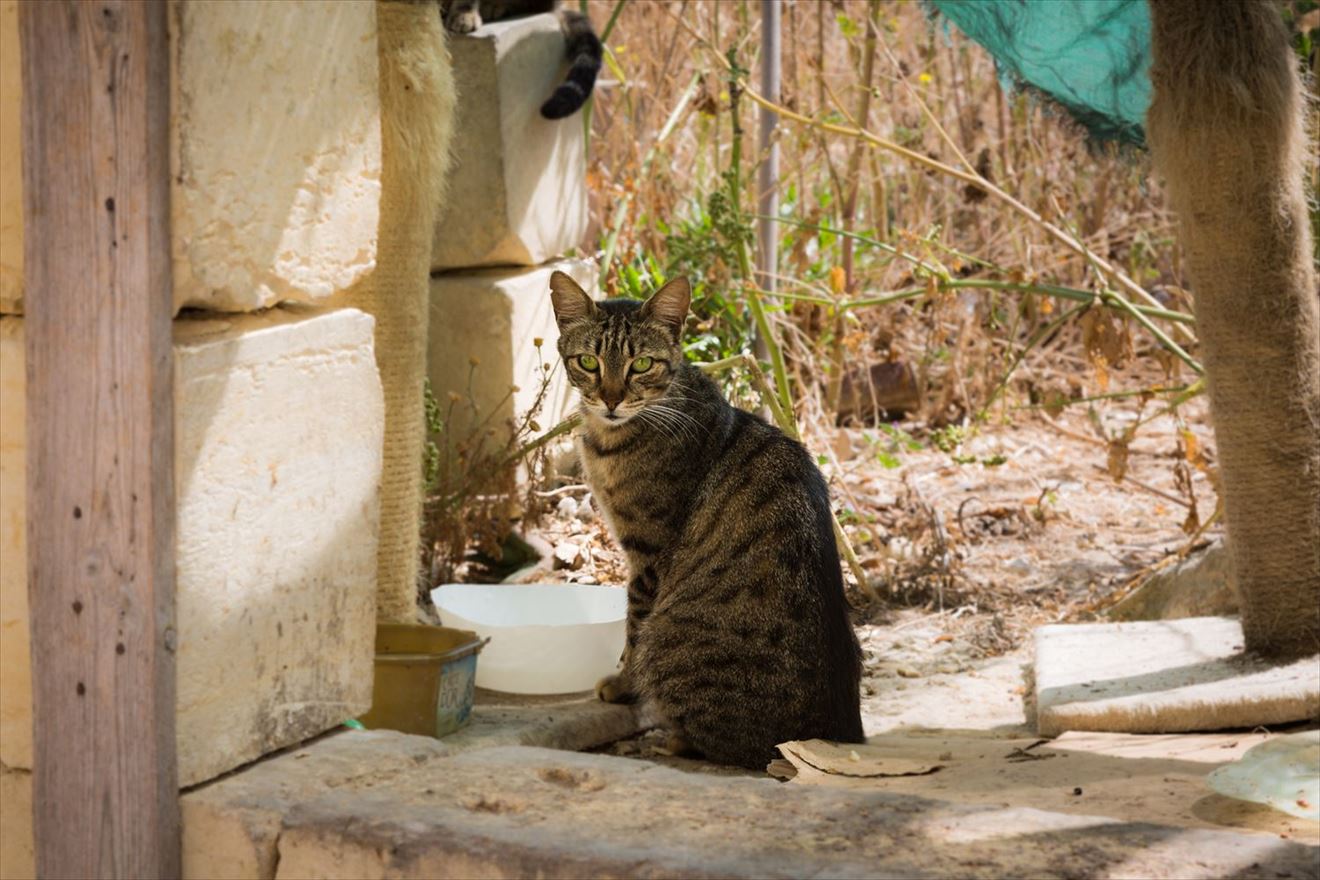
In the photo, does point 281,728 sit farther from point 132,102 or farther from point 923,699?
point 923,699

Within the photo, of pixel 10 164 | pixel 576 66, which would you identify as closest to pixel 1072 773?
pixel 10 164

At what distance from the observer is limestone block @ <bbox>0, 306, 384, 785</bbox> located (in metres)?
2.23

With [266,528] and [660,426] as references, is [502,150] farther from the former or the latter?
[266,528]

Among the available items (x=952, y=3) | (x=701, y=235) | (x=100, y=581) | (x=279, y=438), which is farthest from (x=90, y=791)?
(x=701, y=235)

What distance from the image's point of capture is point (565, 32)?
5.43 m

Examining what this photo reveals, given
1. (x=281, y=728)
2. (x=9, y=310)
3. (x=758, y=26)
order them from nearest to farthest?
(x=9, y=310) → (x=281, y=728) → (x=758, y=26)

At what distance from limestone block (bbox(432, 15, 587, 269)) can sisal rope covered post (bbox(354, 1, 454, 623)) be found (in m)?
1.27

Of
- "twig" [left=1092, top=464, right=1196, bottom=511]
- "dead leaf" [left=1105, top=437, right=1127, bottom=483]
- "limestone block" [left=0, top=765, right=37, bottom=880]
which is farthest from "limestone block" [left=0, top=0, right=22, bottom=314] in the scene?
"twig" [left=1092, top=464, right=1196, bottom=511]

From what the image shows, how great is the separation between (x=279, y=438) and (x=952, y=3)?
286 centimetres

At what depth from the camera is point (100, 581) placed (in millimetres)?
2137

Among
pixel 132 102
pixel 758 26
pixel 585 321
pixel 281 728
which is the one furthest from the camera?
pixel 758 26

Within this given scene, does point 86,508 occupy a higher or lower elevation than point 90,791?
higher

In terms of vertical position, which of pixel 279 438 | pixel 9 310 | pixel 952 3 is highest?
pixel 952 3

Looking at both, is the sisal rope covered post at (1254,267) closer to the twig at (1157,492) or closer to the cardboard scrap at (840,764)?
the cardboard scrap at (840,764)
